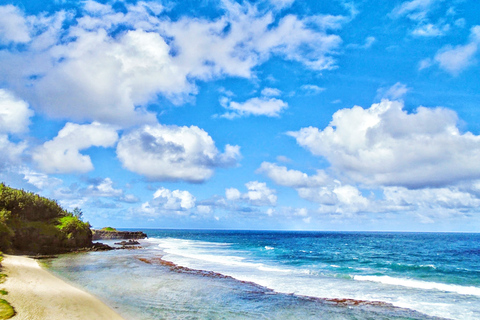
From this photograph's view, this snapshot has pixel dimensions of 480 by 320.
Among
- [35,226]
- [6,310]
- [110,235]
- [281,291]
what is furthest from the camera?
[110,235]

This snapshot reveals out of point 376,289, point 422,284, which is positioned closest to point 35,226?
point 376,289

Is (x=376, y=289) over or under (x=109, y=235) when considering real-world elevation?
over

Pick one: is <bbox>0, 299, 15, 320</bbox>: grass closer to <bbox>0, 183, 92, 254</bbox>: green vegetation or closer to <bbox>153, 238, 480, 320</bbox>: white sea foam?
<bbox>153, 238, 480, 320</bbox>: white sea foam

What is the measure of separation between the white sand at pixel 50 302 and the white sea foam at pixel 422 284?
976 inches

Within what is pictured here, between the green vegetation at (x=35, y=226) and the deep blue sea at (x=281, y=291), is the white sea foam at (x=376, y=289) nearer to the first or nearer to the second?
the deep blue sea at (x=281, y=291)

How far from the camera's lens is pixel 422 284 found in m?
27.9

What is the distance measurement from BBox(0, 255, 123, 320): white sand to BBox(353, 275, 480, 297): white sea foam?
24.8m

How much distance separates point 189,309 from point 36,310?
8282 millimetres

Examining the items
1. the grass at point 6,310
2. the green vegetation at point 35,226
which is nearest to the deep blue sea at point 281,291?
the grass at point 6,310

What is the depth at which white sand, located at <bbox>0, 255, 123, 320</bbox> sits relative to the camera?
50.4 ft

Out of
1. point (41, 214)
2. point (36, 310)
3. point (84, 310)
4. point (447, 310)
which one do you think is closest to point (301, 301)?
point (447, 310)

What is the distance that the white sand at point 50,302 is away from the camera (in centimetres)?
1535

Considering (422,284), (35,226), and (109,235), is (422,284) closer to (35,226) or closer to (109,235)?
(35,226)

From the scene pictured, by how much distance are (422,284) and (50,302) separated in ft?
100
